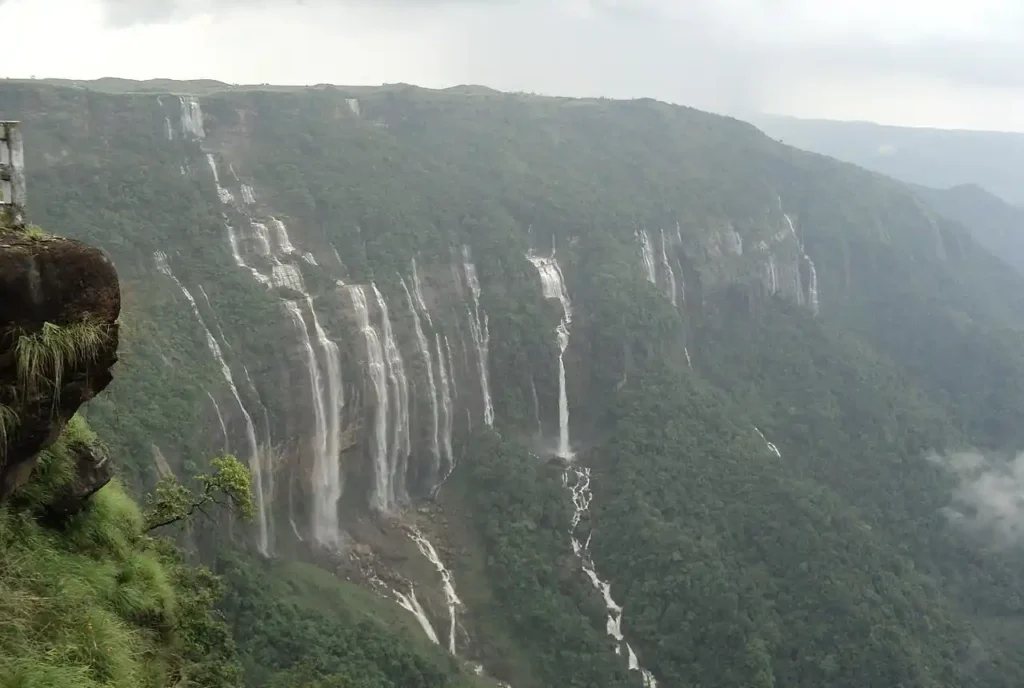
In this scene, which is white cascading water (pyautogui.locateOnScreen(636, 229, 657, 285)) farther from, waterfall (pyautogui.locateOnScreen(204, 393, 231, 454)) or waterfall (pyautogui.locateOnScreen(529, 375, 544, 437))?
waterfall (pyautogui.locateOnScreen(204, 393, 231, 454))

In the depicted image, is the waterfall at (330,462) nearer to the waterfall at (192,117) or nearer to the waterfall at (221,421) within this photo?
the waterfall at (221,421)

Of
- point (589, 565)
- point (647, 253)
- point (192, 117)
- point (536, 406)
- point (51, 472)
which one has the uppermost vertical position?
point (192, 117)

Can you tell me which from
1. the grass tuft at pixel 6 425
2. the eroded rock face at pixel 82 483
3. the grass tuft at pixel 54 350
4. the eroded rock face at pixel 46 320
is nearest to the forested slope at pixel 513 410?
the eroded rock face at pixel 82 483

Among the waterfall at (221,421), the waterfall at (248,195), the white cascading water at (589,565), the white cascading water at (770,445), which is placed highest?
the waterfall at (248,195)

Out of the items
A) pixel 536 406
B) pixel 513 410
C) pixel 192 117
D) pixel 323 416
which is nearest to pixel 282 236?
pixel 192 117

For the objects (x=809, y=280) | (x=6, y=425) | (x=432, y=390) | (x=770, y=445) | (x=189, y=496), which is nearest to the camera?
(x=6, y=425)

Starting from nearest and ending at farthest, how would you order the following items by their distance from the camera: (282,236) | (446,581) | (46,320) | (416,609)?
(46,320)
(416,609)
(446,581)
(282,236)

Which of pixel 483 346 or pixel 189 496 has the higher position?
pixel 189 496

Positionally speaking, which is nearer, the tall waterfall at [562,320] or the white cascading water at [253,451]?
the white cascading water at [253,451]

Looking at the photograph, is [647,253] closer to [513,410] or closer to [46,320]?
[513,410]
